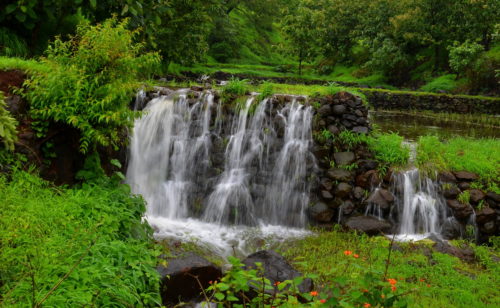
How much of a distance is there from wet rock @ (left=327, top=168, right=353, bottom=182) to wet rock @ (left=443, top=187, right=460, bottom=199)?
2445mm

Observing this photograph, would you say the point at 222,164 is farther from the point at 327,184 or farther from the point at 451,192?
the point at 451,192

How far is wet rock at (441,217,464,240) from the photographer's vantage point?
916 cm

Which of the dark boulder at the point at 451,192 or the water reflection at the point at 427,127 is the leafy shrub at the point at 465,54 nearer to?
the water reflection at the point at 427,127

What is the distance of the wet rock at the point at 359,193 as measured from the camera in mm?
9620

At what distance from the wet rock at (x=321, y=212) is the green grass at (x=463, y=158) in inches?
116

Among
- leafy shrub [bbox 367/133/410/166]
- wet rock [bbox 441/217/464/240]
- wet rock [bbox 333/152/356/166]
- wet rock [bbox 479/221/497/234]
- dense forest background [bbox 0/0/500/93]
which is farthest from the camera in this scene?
dense forest background [bbox 0/0/500/93]

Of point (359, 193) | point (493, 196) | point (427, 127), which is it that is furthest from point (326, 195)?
point (427, 127)

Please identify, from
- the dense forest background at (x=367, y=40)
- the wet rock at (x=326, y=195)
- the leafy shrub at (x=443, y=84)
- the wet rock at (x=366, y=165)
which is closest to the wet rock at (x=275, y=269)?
the wet rock at (x=326, y=195)

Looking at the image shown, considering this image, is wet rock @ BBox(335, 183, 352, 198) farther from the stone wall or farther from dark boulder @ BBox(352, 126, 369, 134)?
the stone wall

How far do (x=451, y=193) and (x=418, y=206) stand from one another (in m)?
0.93

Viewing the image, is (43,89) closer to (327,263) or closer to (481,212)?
(327,263)

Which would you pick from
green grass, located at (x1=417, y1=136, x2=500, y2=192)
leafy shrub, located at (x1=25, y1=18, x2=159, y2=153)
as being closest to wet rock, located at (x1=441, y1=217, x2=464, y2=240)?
green grass, located at (x1=417, y1=136, x2=500, y2=192)

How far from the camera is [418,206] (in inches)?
376

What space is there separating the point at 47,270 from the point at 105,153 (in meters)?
4.01
